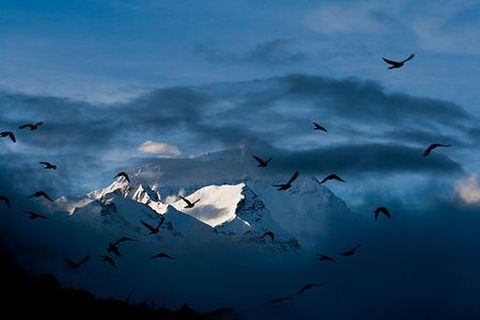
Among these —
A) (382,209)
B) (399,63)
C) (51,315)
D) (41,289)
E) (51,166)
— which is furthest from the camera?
(41,289)

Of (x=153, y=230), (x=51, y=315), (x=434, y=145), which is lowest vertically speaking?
(x=51, y=315)

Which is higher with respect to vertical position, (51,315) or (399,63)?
(399,63)

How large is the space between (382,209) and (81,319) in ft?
222

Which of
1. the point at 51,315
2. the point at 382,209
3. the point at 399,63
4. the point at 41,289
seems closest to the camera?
the point at 399,63

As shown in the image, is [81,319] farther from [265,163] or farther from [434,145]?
[434,145]

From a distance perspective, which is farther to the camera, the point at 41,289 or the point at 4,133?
the point at 41,289

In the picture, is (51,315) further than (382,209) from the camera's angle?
Yes

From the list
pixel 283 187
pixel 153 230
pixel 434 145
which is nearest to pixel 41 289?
pixel 153 230

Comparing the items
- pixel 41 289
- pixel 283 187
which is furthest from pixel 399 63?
pixel 41 289

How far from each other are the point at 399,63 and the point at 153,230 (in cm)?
4420

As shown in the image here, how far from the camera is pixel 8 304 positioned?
183875 millimetres

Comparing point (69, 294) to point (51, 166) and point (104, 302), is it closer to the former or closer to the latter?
point (104, 302)

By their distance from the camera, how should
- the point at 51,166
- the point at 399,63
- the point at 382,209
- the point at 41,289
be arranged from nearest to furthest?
the point at 399,63 < the point at 382,209 < the point at 51,166 < the point at 41,289

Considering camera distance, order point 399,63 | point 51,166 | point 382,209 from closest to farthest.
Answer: point 399,63 < point 382,209 < point 51,166
